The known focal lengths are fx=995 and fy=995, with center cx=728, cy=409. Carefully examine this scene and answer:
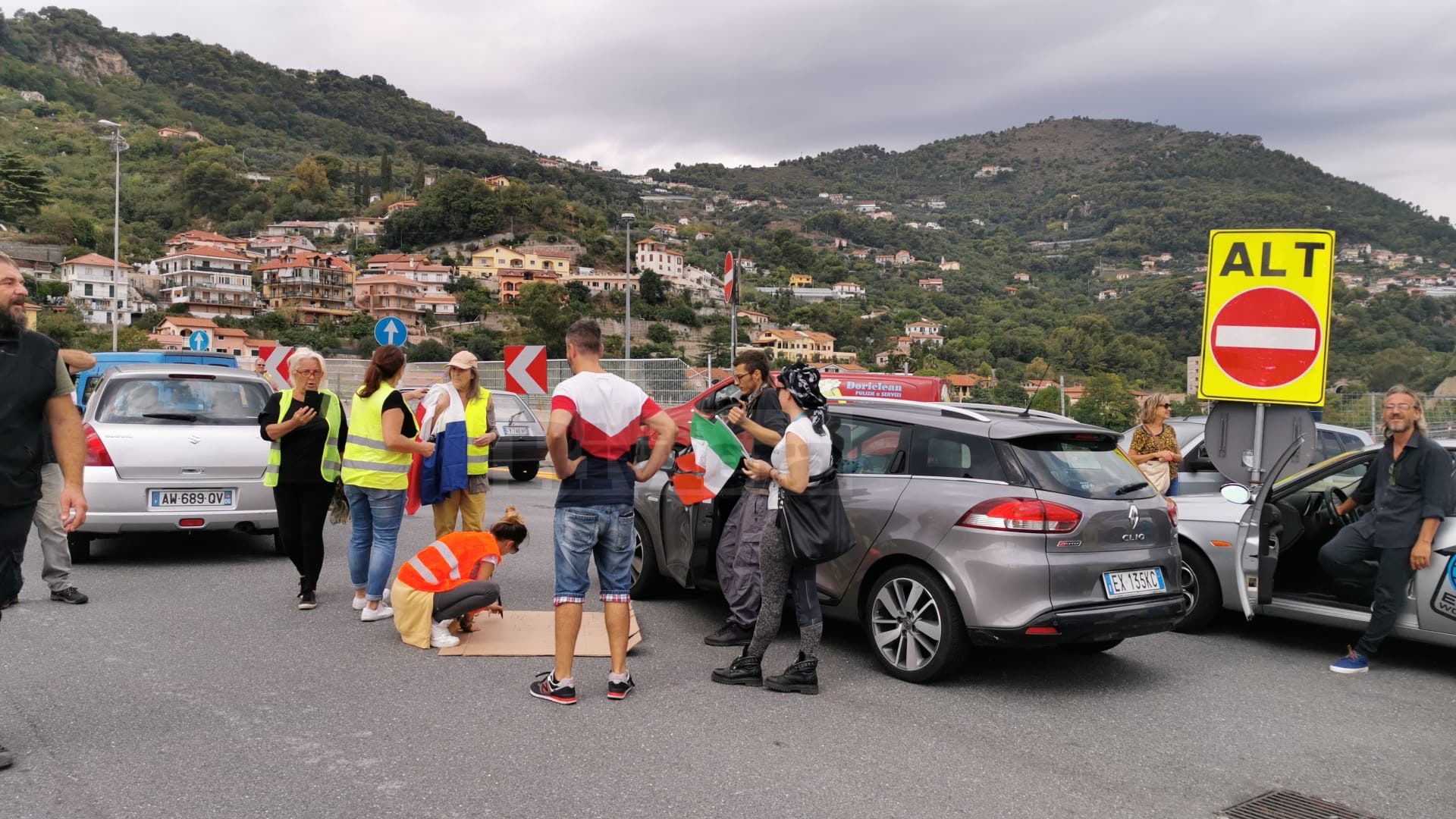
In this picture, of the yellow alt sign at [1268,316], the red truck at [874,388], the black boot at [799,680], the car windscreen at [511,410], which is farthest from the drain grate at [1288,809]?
the car windscreen at [511,410]

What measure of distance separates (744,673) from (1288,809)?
8.44 feet

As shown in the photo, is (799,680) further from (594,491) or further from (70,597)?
(70,597)

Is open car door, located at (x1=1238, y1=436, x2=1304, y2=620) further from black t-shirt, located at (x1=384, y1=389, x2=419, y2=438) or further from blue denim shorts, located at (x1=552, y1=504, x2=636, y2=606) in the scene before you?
black t-shirt, located at (x1=384, y1=389, x2=419, y2=438)

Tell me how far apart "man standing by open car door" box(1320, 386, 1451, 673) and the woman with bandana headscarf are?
3.38 m

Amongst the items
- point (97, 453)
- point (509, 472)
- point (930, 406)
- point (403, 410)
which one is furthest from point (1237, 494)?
point (509, 472)

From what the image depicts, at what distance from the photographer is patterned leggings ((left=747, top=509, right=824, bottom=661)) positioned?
525 centimetres

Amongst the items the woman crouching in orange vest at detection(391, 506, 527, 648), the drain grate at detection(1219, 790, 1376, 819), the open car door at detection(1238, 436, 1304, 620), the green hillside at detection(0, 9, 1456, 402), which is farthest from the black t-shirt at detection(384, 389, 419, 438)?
the green hillside at detection(0, 9, 1456, 402)

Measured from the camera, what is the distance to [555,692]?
4.94 m

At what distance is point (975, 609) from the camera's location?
16.9 feet

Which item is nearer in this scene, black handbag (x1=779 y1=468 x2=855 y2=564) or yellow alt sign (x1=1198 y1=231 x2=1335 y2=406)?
black handbag (x1=779 y1=468 x2=855 y2=564)

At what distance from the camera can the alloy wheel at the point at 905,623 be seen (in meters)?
5.39

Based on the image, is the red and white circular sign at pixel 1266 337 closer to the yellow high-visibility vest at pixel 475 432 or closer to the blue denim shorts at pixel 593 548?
the blue denim shorts at pixel 593 548

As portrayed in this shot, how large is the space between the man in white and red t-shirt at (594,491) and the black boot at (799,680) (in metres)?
0.80

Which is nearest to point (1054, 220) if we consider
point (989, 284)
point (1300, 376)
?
point (989, 284)
